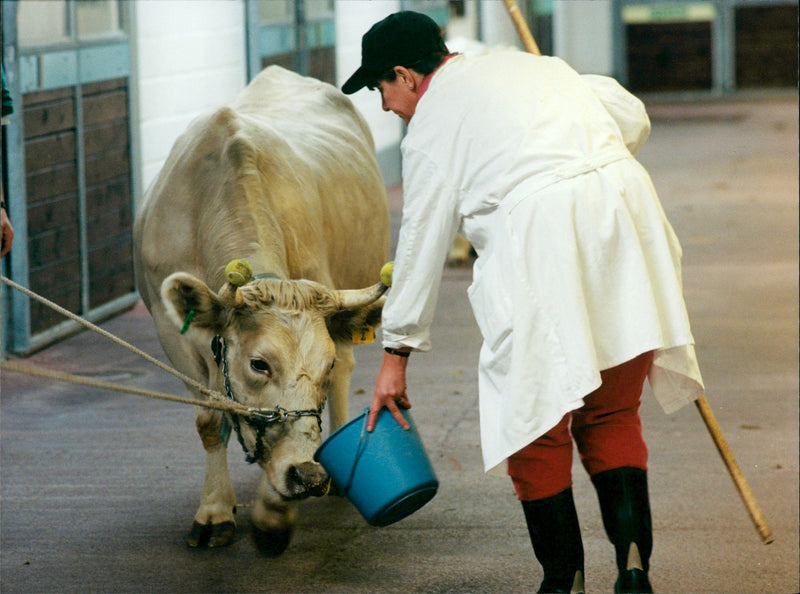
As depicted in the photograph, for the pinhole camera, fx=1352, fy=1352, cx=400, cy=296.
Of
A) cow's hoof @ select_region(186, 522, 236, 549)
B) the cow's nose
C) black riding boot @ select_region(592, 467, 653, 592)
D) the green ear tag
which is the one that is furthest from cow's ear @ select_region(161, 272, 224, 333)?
black riding boot @ select_region(592, 467, 653, 592)

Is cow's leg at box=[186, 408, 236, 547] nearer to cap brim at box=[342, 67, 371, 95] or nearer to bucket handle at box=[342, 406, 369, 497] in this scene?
bucket handle at box=[342, 406, 369, 497]

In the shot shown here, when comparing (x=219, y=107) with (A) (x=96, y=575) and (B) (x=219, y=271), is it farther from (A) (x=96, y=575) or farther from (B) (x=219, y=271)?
(A) (x=96, y=575)

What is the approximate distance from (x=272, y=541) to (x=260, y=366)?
0.76 meters

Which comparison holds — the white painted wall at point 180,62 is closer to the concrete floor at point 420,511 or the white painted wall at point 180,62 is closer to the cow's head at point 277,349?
the concrete floor at point 420,511

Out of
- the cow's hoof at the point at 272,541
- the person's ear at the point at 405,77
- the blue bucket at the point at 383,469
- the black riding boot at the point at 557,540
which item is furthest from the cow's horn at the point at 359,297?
the black riding boot at the point at 557,540

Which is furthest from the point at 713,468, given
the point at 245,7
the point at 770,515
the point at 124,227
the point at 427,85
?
the point at 245,7

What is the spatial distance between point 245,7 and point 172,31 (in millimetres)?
1400

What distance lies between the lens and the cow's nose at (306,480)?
180 inches

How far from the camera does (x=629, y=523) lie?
13.3 ft

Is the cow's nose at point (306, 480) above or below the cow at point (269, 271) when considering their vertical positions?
below

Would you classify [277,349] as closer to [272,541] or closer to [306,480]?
[306,480]

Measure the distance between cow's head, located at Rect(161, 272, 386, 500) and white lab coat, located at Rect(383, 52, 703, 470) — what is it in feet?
2.38

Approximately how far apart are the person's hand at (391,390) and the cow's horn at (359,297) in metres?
0.79

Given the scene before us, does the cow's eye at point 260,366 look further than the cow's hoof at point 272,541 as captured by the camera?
No
